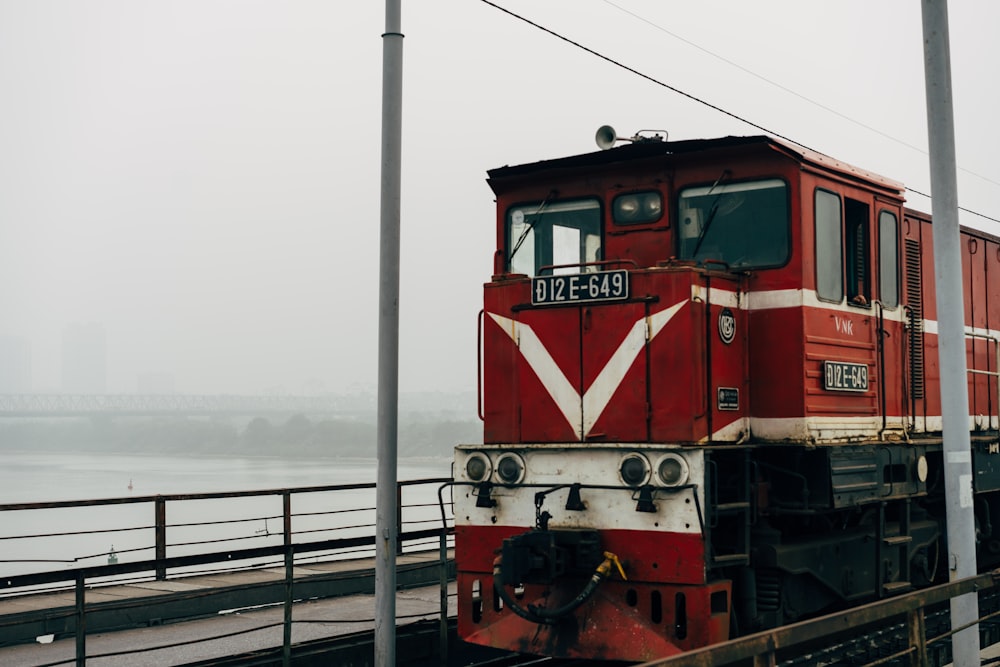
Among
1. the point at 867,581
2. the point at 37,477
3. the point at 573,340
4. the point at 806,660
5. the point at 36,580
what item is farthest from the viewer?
the point at 37,477

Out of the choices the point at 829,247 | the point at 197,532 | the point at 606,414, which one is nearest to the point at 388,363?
the point at 606,414

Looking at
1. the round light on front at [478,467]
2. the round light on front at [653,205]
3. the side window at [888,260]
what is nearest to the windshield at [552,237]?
the round light on front at [653,205]

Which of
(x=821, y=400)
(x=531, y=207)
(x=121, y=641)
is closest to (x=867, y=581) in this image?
(x=821, y=400)

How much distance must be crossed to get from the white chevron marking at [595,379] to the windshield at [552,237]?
2.31 feet

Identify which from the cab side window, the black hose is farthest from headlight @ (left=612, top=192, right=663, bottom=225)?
the black hose

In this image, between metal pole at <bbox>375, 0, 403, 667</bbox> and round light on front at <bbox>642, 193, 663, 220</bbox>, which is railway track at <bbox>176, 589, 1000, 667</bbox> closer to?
metal pole at <bbox>375, 0, 403, 667</bbox>

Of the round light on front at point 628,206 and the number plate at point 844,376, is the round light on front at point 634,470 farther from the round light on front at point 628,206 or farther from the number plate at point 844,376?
the round light on front at point 628,206

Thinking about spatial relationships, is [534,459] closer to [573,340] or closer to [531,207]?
[573,340]

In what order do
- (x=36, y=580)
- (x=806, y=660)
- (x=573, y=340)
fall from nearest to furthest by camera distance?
1. (x=36, y=580)
2. (x=806, y=660)
3. (x=573, y=340)

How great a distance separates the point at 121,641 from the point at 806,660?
5.60 metres

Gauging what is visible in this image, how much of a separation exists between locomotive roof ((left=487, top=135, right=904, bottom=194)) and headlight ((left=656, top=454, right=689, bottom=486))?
248 centimetres

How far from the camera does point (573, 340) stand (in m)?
8.15

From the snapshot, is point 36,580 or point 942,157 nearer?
point 36,580

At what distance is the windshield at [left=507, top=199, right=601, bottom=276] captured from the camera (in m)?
8.84
